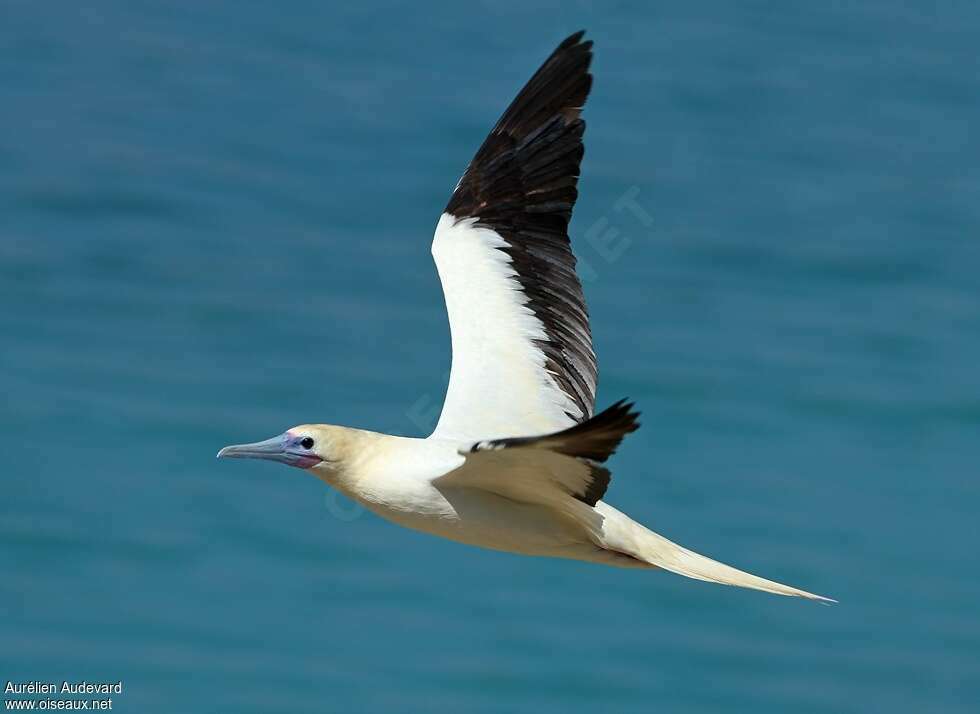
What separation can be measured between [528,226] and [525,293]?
0.36 meters

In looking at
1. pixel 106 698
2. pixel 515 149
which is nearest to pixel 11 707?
pixel 106 698

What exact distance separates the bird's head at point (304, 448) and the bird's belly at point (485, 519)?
0.22 m

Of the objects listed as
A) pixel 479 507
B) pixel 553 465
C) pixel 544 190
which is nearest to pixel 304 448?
pixel 479 507

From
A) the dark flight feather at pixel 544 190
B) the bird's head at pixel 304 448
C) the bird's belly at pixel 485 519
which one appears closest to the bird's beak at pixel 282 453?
the bird's head at pixel 304 448

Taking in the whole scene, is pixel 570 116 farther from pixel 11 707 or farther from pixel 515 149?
pixel 11 707

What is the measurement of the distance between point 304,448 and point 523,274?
1.38m

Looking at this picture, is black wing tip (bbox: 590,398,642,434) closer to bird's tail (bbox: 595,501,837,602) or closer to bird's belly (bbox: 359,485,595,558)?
bird's belly (bbox: 359,485,595,558)

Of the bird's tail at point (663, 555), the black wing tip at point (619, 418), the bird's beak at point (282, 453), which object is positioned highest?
the bird's beak at point (282, 453)

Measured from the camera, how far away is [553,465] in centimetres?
593

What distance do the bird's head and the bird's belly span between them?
223 mm

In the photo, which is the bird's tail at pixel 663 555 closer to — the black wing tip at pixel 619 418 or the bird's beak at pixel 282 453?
the bird's beak at pixel 282 453

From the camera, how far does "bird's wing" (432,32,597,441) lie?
7133 millimetres

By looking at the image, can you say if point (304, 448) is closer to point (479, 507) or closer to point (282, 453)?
point (282, 453)

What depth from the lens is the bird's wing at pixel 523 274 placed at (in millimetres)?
7133
